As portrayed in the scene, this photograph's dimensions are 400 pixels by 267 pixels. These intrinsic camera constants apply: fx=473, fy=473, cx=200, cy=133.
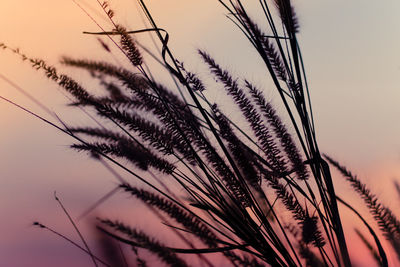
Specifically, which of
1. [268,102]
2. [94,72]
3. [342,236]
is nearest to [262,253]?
[342,236]

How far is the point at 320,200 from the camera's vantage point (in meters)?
0.69

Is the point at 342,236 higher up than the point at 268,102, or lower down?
lower down

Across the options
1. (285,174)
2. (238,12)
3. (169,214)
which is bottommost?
(169,214)

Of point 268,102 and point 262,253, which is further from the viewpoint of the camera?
point 268,102

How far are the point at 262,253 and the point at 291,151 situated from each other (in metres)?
0.15

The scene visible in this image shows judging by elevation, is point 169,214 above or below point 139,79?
below

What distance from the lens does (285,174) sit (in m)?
0.64

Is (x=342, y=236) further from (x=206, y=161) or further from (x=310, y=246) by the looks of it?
(x=206, y=161)

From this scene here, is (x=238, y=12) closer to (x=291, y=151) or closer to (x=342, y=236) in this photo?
(x=291, y=151)

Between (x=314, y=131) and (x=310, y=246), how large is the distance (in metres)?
0.18

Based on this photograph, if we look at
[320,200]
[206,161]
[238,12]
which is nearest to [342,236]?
[320,200]

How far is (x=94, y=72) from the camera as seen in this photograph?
2.56 feet

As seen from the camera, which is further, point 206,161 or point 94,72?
point 94,72

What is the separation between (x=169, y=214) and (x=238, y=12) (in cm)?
29
